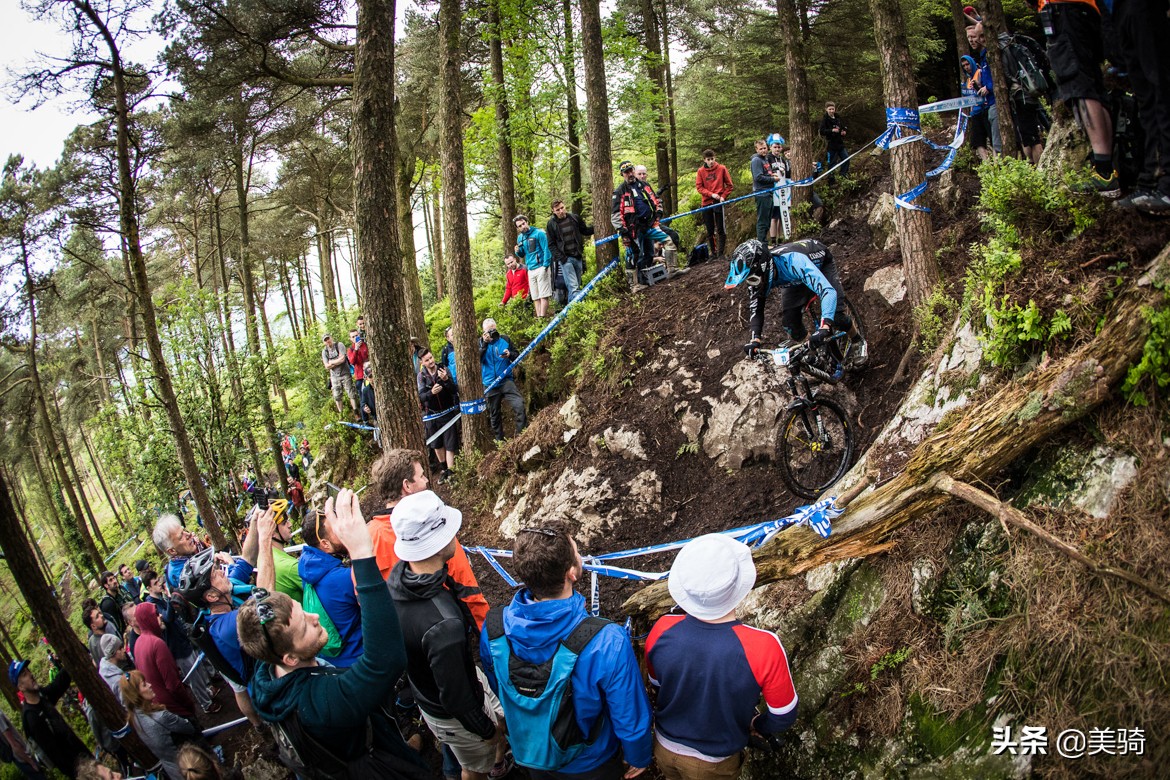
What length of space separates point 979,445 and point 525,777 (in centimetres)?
396

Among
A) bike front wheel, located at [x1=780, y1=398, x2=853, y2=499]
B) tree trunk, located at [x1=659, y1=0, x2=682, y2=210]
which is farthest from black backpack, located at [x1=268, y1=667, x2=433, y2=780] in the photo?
tree trunk, located at [x1=659, y1=0, x2=682, y2=210]

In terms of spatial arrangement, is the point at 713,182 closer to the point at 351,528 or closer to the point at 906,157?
the point at 906,157

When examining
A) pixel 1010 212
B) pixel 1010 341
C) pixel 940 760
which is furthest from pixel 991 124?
pixel 940 760

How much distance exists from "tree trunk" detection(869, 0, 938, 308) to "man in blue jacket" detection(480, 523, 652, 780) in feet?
19.4

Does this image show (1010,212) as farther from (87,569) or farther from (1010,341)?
(87,569)

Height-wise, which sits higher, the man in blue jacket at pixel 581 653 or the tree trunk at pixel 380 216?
the tree trunk at pixel 380 216

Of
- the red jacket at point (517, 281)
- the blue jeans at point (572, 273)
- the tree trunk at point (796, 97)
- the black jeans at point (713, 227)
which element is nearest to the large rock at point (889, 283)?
the tree trunk at point (796, 97)

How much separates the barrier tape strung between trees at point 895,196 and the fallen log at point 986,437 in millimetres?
4093

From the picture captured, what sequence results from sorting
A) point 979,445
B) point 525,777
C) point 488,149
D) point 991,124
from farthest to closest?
point 488,149, point 991,124, point 525,777, point 979,445

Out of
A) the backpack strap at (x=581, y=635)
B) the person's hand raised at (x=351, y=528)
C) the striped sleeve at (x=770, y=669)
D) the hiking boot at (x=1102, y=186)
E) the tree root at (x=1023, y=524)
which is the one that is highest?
the hiking boot at (x=1102, y=186)

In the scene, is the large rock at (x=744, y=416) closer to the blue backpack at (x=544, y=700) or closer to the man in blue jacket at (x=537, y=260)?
the blue backpack at (x=544, y=700)

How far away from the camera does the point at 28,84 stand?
36.8 ft

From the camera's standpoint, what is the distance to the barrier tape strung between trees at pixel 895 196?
274 inches

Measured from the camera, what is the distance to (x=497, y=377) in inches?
450
